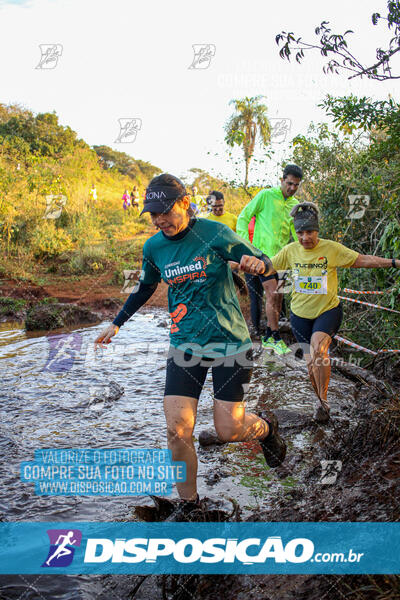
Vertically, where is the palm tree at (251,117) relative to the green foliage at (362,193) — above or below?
above

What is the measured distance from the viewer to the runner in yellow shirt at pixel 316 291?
461 centimetres

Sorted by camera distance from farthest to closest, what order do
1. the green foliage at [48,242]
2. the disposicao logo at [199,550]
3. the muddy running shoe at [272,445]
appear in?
the green foliage at [48,242]
the muddy running shoe at [272,445]
the disposicao logo at [199,550]

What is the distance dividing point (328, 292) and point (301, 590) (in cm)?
298

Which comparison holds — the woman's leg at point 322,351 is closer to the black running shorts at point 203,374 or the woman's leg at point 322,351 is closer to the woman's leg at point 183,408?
the black running shorts at point 203,374

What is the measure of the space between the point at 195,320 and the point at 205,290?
195 millimetres

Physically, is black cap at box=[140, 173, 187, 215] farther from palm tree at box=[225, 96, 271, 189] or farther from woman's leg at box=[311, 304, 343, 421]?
palm tree at box=[225, 96, 271, 189]

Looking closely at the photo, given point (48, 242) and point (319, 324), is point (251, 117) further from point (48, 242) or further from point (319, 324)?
point (319, 324)

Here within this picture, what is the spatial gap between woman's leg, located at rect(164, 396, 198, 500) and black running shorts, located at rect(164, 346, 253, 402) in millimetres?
58

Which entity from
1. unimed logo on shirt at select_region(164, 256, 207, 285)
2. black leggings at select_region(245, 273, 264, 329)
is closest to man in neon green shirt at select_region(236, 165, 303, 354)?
black leggings at select_region(245, 273, 264, 329)

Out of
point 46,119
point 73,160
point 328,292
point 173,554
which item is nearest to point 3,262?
point 73,160

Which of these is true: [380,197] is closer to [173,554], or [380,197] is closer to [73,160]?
[173,554]

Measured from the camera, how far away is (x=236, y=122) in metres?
22.0

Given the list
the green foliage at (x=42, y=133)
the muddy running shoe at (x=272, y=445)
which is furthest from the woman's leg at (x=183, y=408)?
the green foliage at (x=42, y=133)

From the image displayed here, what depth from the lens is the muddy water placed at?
10.9 feet
